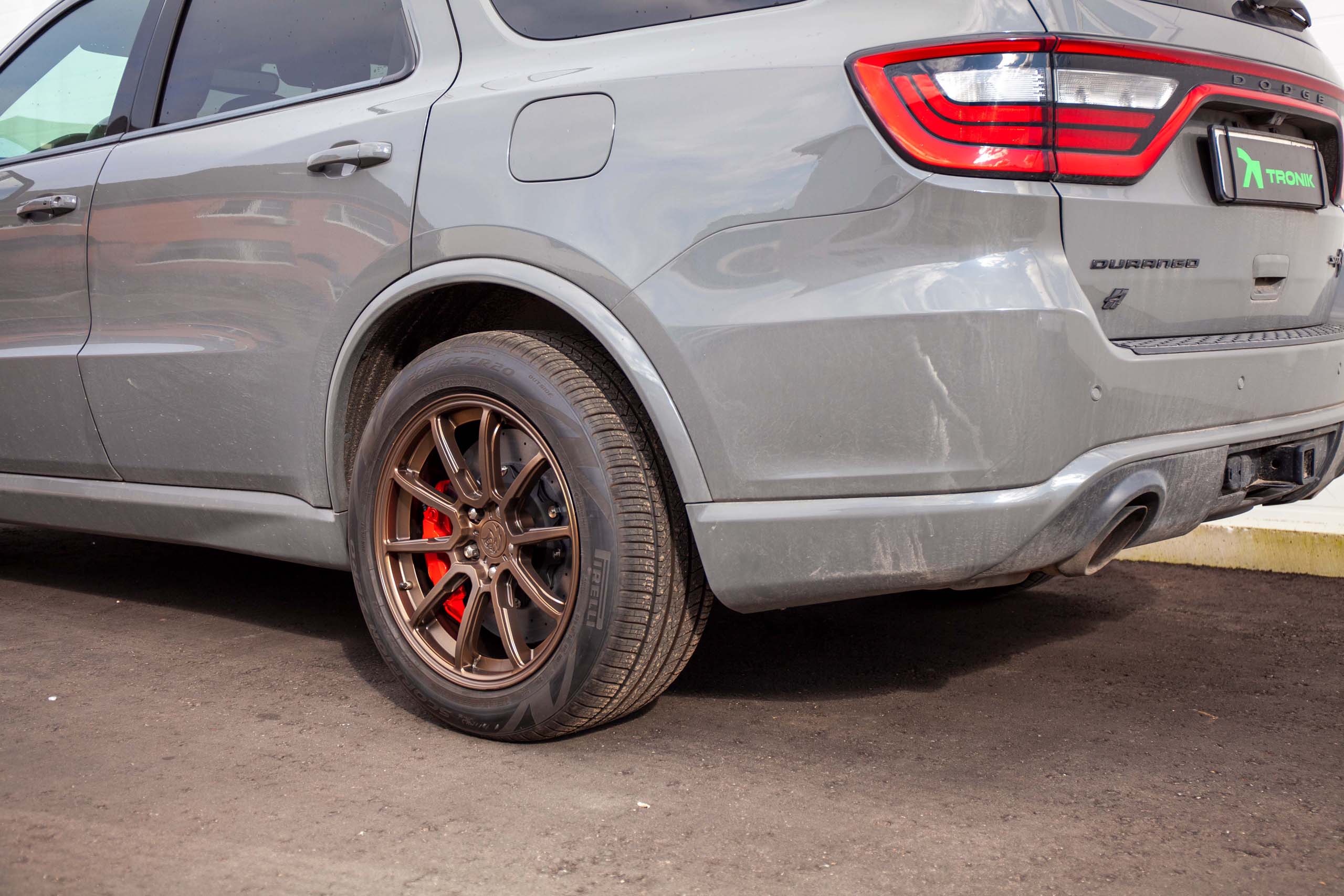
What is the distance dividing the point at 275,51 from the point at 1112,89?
2.03m

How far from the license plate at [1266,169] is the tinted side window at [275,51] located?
1.69m

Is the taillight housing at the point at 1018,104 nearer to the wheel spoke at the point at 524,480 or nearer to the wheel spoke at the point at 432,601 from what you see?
the wheel spoke at the point at 524,480

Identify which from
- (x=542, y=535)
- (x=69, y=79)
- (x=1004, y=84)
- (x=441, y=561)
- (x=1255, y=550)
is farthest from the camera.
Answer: (x=1255, y=550)

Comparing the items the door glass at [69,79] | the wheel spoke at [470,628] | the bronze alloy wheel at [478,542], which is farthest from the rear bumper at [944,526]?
the door glass at [69,79]

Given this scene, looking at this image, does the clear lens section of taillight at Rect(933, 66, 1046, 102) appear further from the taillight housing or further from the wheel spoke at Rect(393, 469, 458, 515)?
the wheel spoke at Rect(393, 469, 458, 515)

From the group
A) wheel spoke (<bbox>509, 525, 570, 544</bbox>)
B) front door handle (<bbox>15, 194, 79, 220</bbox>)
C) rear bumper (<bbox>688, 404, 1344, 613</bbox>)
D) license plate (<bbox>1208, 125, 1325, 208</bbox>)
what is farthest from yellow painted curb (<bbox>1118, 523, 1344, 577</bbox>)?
front door handle (<bbox>15, 194, 79, 220</bbox>)

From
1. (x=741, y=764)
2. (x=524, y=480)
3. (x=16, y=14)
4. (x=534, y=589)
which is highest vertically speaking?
(x=16, y=14)

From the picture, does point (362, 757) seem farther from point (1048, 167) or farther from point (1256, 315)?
point (1256, 315)

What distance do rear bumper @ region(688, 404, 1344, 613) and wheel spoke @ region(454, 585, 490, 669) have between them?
0.56m

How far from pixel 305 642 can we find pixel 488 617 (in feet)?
3.13

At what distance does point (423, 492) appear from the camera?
2.65 metres

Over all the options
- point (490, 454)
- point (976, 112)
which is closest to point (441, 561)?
point (490, 454)

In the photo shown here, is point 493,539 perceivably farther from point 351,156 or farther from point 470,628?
point 351,156

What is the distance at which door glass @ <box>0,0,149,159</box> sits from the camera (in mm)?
3455
